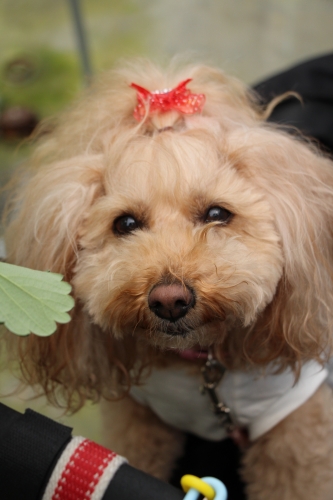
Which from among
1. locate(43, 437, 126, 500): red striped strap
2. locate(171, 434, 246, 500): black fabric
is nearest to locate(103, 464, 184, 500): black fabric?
locate(43, 437, 126, 500): red striped strap

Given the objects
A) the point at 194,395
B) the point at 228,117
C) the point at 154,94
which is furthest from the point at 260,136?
the point at 194,395

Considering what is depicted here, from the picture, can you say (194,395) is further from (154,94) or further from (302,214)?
(154,94)

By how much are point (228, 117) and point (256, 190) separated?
13 cm

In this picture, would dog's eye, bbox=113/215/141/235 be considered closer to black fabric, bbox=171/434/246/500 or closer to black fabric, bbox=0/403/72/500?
black fabric, bbox=0/403/72/500

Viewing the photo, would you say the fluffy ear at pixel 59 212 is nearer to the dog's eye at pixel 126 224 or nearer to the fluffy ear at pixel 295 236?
the dog's eye at pixel 126 224

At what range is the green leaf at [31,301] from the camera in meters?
0.41

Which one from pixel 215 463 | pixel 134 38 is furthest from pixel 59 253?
pixel 134 38

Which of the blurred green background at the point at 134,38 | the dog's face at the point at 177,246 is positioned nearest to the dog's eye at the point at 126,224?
the dog's face at the point at 177,246

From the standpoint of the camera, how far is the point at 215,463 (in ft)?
3.68

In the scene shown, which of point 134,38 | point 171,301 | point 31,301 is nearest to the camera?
point 31,301

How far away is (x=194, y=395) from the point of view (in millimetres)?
928

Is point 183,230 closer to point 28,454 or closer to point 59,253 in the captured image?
point 59,253

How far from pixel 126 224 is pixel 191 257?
0.14 meters

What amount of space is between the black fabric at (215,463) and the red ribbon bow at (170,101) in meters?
0.72
